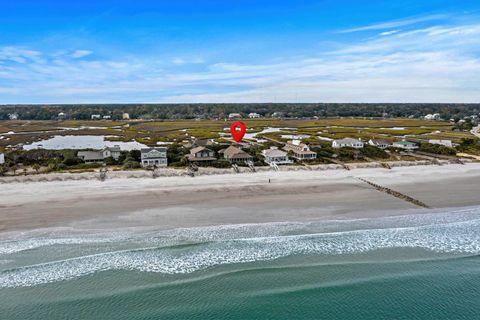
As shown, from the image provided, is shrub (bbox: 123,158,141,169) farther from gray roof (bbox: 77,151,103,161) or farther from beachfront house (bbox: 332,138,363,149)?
beachfront house (bbox: 332,138,363,149)

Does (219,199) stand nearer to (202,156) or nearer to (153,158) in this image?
(202,156)

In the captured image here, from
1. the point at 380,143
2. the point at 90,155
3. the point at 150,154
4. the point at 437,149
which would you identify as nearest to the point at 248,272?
the point at 150,154

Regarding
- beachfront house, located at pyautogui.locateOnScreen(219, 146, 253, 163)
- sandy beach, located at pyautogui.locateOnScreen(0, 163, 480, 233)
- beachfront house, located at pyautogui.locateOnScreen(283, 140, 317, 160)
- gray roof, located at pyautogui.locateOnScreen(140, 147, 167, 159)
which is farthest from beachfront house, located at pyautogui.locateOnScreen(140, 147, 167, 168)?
beachfront house, located at pyautogui.locateOnScreen(283, 140, 317, 160)

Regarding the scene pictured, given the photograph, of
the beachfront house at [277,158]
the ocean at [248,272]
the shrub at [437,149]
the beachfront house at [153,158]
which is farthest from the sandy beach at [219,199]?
the shrub at [437,149]

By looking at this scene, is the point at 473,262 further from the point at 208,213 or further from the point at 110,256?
the point at 110,256

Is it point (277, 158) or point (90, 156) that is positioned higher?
point (90, 156)
